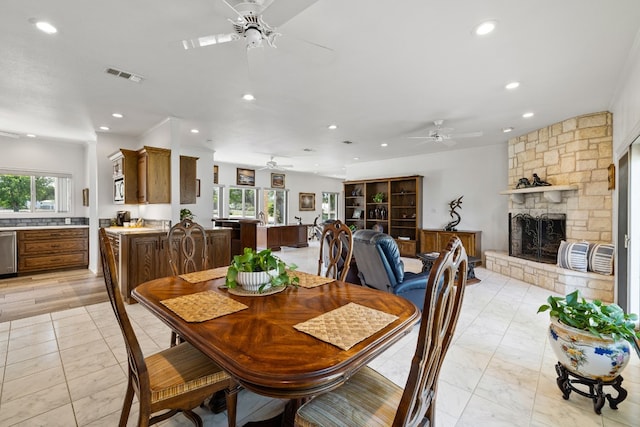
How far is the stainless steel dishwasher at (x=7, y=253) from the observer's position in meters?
5.14

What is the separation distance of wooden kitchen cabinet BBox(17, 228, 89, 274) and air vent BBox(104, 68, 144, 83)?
4.39 meters

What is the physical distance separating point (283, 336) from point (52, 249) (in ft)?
22.3

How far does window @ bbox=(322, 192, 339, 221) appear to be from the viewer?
12406 millimetres

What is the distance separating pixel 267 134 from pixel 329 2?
12.3 ft

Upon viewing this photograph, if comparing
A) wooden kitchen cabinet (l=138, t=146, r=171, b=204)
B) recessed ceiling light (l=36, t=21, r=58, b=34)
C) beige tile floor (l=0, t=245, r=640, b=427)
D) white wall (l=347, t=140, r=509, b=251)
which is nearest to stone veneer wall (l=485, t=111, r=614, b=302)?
white wall (l=347, t=140, r=509, b=251)

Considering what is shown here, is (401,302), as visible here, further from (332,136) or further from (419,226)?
(419,226)

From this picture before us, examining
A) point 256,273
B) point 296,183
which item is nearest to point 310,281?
point 256,273

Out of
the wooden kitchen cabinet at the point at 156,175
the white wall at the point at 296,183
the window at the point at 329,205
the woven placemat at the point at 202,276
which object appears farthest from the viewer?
the window at the point at 329,205

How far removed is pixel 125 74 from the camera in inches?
119

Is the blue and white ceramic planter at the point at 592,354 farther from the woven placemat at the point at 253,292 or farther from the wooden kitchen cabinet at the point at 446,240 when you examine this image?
the wooden kitchen cabinet at the point at 446,240

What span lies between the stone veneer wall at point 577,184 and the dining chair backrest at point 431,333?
4.42 m

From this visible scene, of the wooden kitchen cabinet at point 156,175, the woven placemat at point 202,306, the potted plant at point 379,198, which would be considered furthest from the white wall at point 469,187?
the woven placemat at point 202,306

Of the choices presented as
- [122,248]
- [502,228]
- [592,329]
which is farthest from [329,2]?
[502,228]

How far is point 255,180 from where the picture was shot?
32.4ft
